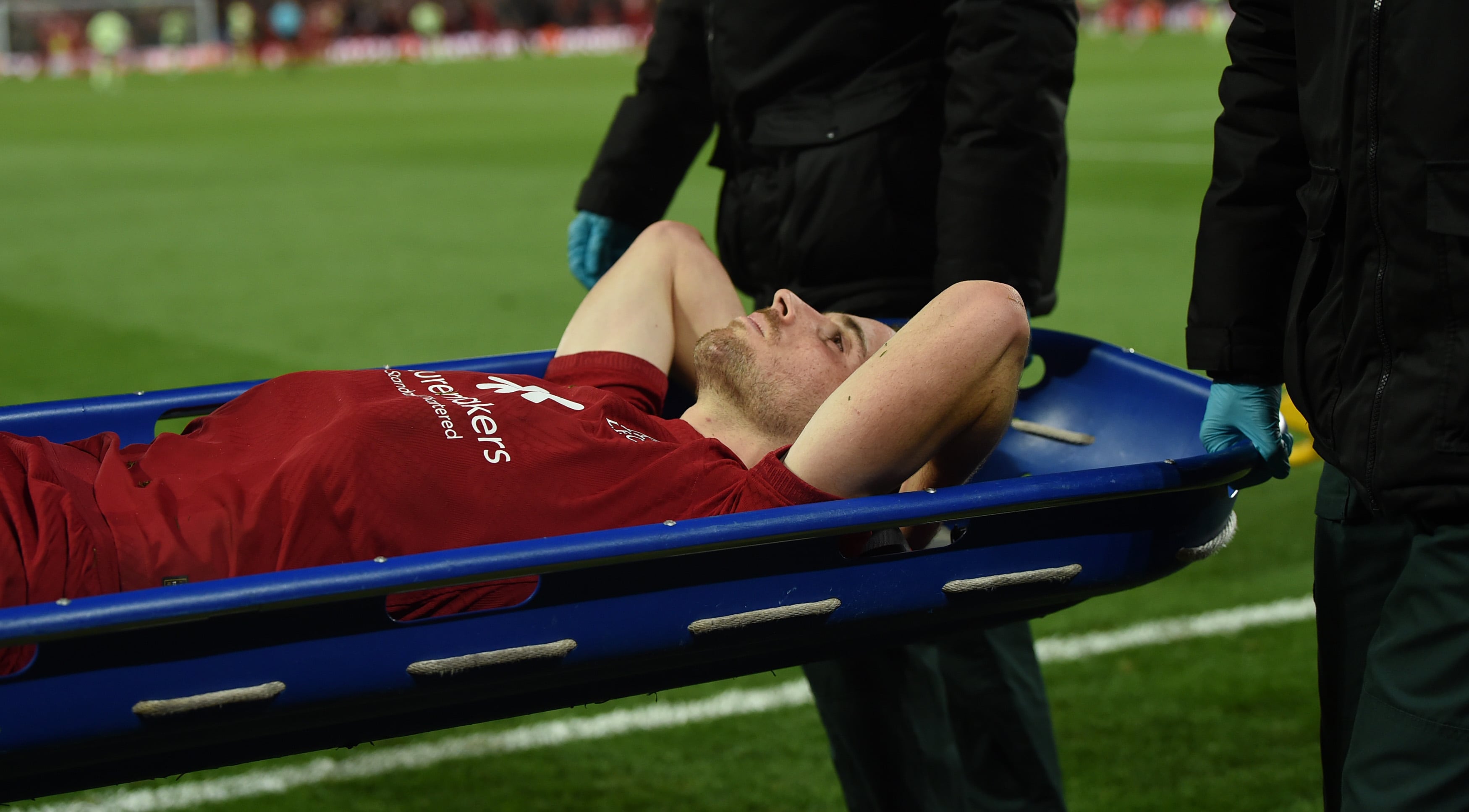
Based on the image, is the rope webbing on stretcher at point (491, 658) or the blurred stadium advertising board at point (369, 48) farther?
the blurred stadium advertising board at point (369, 48)

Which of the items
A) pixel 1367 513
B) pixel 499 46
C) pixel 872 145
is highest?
pixel 872 145

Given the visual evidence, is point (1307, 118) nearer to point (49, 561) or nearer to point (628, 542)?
point (628, 542)

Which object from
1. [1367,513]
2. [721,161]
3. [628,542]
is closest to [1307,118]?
[1367,513]

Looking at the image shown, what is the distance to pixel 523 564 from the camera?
1.93 metres

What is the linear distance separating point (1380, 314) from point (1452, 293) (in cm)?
9

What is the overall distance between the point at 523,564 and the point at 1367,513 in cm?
113

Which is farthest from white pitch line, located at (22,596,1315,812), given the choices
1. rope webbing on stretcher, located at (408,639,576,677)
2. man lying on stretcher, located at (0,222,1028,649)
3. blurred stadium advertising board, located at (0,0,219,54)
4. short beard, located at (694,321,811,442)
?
blurred stadium advertising board, located at (0,0,219,54)

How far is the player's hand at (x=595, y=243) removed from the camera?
12.0 ft

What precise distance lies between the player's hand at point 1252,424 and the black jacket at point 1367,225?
111 mm

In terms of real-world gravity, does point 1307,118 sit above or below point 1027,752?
above

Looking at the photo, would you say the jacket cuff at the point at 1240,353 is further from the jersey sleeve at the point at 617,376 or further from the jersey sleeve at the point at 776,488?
the jersey sleeve at the point at 617,376

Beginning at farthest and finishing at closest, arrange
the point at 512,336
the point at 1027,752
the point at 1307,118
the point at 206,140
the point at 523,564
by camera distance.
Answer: the point at 206,140 < the point at 512,336 < the point at 1027,752 < the point at 1307,118 < the point at 523,564

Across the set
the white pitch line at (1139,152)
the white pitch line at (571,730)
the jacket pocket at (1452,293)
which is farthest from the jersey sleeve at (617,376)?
the white pitch line at (1139,152)

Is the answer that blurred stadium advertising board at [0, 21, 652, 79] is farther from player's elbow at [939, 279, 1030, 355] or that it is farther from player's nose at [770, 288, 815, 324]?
player's elbow at [939, 279, 1030, 355]
